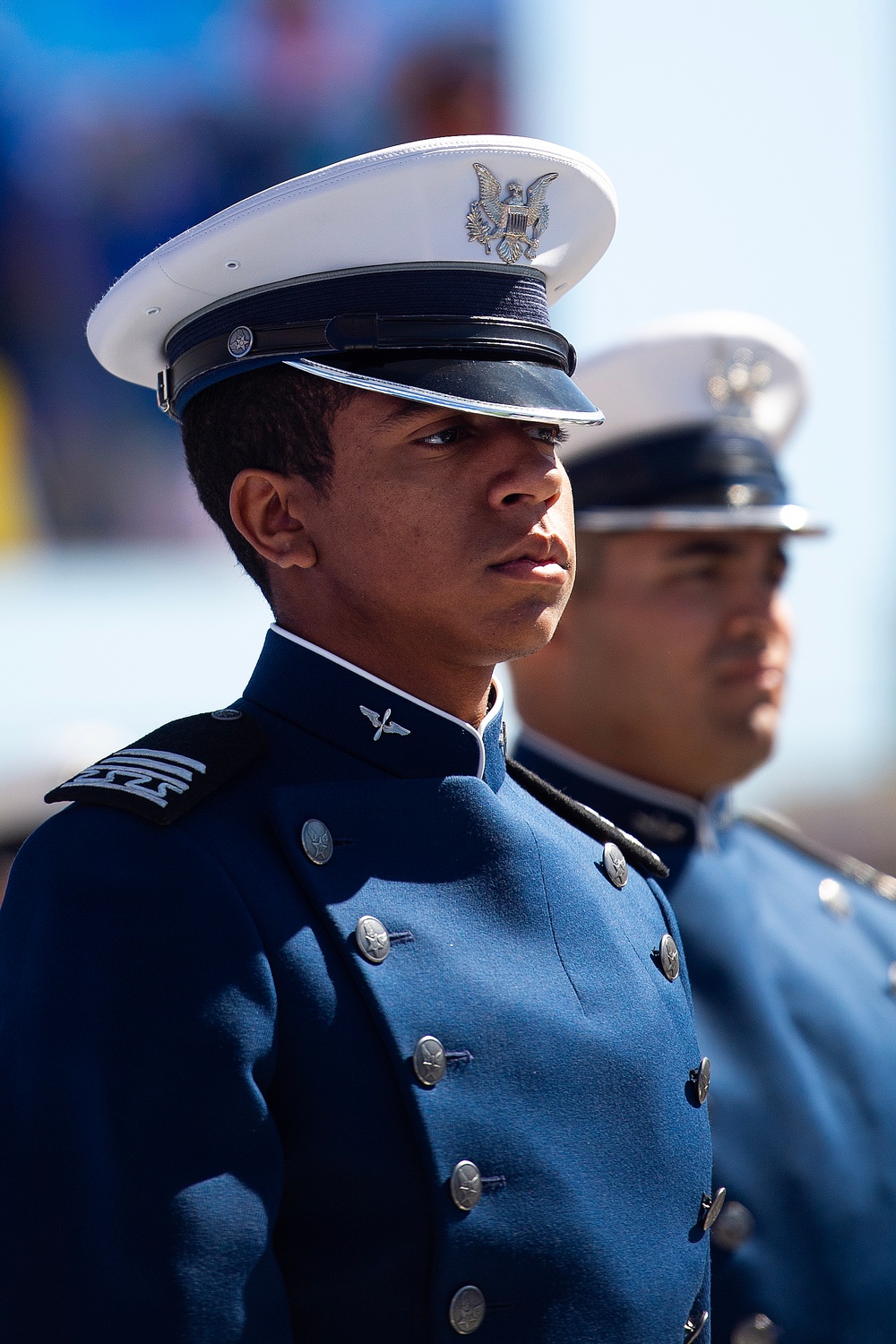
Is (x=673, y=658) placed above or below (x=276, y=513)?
below

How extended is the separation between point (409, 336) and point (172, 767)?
2.14 feet

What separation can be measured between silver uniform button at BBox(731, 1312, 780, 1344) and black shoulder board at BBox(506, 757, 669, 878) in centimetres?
102

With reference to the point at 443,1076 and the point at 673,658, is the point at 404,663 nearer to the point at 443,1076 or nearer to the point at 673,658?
the point at 443,1076

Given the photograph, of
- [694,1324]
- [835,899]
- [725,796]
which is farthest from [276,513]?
[835,899]

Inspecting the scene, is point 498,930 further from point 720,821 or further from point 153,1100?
point 720,821

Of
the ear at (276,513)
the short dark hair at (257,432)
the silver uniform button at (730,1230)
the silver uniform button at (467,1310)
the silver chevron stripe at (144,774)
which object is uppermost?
the short dark hair at (257,432)

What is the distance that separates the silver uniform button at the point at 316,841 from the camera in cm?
197

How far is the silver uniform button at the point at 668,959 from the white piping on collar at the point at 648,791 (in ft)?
3.87

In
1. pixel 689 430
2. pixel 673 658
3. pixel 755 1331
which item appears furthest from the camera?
pixel 689 430

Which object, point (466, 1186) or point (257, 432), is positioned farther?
point (257, 432)

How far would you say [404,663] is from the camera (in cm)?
212

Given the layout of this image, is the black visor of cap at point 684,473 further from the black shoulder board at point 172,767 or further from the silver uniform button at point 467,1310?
the silver uniform button at point 467,1310

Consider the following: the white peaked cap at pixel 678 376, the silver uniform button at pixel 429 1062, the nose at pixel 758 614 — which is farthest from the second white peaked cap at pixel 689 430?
the silver uniform button at pixel 429 1062

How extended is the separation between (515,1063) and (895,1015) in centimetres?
177
